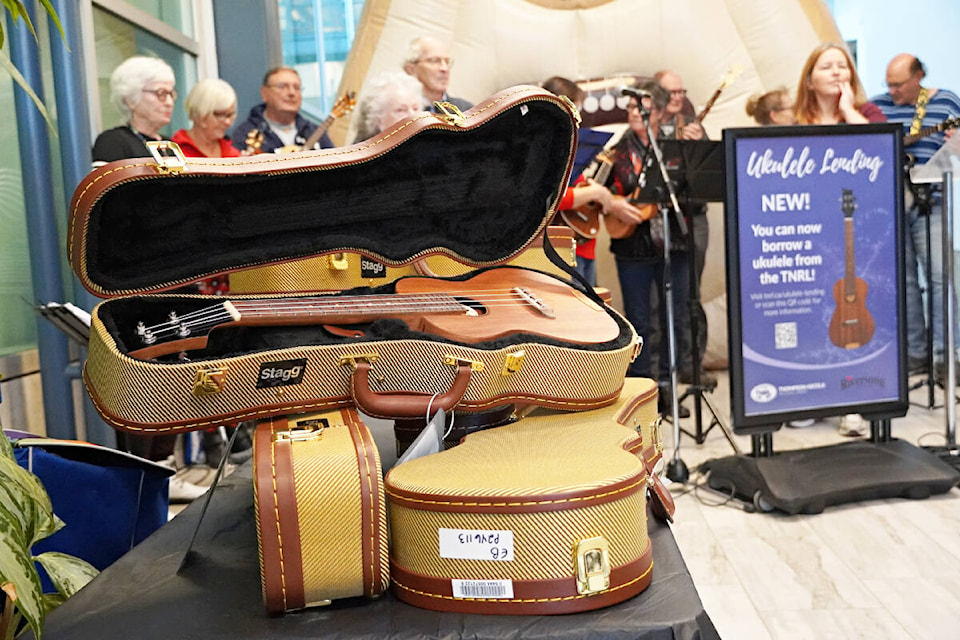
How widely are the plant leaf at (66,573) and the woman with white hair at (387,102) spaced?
1.57 metres

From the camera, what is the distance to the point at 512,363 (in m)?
1.11

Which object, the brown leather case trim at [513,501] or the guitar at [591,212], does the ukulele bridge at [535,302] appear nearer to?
the brown leather case trim at [513,501]

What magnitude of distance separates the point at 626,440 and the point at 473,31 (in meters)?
3.72

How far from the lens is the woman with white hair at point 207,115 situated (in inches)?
115

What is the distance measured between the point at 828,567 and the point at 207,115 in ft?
7.61

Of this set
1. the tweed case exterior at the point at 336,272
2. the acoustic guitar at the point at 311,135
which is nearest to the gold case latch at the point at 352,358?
the tweed case exterior at the point at 336,272

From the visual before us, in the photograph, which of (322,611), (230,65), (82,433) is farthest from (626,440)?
(230,65)

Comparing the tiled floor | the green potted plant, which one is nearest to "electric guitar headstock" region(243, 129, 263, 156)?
the tiled floor

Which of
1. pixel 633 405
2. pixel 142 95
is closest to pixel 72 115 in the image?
pixel 142 95

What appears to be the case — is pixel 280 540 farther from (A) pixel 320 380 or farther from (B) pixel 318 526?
(A) pixel 320 380

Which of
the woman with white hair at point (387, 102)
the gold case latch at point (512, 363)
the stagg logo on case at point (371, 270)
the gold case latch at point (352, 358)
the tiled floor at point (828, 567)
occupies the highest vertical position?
the woman with white hair at point (387, 102)

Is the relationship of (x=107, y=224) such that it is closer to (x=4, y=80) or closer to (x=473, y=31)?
(x=4, y=80)

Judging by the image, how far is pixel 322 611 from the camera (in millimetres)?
795

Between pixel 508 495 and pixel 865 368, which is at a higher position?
pixel 508 495
